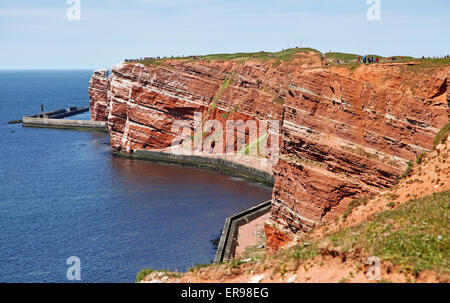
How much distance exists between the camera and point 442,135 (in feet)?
118

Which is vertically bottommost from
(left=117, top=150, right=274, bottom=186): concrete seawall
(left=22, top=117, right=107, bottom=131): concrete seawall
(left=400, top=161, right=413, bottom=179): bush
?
(left=117, top=150, right=274, bottom=186): concrete seawall

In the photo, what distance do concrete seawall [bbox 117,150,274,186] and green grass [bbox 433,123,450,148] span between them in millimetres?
45273

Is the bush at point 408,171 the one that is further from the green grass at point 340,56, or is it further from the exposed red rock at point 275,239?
the green grass at point 340,56

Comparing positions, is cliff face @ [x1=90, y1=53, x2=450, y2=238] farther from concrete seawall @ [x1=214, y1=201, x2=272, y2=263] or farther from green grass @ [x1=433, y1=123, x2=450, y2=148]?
concrete seawall @ [x1=214, y1=201, x2=272, y2=263]

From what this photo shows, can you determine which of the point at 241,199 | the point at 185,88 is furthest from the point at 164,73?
the point at 241,199

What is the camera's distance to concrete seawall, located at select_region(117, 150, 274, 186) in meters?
83.4

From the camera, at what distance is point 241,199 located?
71.4 m

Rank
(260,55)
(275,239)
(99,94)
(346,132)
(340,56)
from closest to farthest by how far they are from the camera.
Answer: (346,132), (275,239), (340,56), (260,55), (99,94)

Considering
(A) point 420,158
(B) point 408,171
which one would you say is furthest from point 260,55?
(B) point 408,171

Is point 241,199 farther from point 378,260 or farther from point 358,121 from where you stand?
point 378,260

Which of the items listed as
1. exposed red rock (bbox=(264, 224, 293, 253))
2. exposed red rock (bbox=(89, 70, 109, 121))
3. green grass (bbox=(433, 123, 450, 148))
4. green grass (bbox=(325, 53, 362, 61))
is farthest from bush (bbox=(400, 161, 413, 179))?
exposed red rock (bbox=(89, 70, 109, 121))

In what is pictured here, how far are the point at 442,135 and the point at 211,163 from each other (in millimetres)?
61592

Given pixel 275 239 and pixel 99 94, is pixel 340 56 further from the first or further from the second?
pixel 99 94

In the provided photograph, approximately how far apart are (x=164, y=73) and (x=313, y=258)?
283 ft
